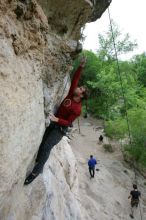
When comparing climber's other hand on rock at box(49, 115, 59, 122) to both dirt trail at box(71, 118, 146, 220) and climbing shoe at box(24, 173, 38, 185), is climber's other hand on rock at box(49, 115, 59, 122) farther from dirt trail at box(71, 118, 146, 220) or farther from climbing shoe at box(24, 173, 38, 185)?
Answer: dirt trail at box(71, 118, 146, 220)

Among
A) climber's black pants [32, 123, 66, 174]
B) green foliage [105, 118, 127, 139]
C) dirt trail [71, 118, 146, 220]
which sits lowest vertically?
dirt trail [71, 118, 146, 220]

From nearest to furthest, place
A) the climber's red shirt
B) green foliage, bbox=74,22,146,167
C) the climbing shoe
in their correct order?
the climber's red shirt, the climbing shoe, green foliage, bbox=74,22,146,167

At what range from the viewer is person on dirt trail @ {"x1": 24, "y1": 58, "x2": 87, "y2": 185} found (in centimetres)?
782

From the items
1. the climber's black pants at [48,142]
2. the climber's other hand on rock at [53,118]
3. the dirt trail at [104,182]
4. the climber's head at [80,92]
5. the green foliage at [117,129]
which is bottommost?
the dirt trail at [104,182]

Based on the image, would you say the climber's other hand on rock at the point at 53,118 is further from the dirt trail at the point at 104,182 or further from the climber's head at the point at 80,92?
the dirt trail at the point at 104,182

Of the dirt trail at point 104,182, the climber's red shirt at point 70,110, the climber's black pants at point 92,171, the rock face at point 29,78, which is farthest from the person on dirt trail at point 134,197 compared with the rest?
the climber's red shirt at point 70,110

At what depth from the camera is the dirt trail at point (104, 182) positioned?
1903cm

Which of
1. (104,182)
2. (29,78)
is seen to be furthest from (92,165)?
(29,78)

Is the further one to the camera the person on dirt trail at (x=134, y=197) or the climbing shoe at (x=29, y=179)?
the person on dirt trail at (x=134, y=197)

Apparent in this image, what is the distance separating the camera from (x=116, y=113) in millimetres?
36219

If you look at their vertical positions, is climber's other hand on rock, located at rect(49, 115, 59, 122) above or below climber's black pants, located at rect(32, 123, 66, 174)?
above

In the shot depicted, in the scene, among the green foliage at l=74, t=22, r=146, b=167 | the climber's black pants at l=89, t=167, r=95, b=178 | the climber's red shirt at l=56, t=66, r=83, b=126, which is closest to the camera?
the climber's red shirt at l=56, t=66, r=83, b=126

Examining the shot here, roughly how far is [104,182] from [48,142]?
1583 centimetres

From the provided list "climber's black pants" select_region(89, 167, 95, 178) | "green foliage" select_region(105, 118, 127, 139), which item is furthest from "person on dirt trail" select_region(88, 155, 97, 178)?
"green foliage" select_region(105, 118, 127, 139)
